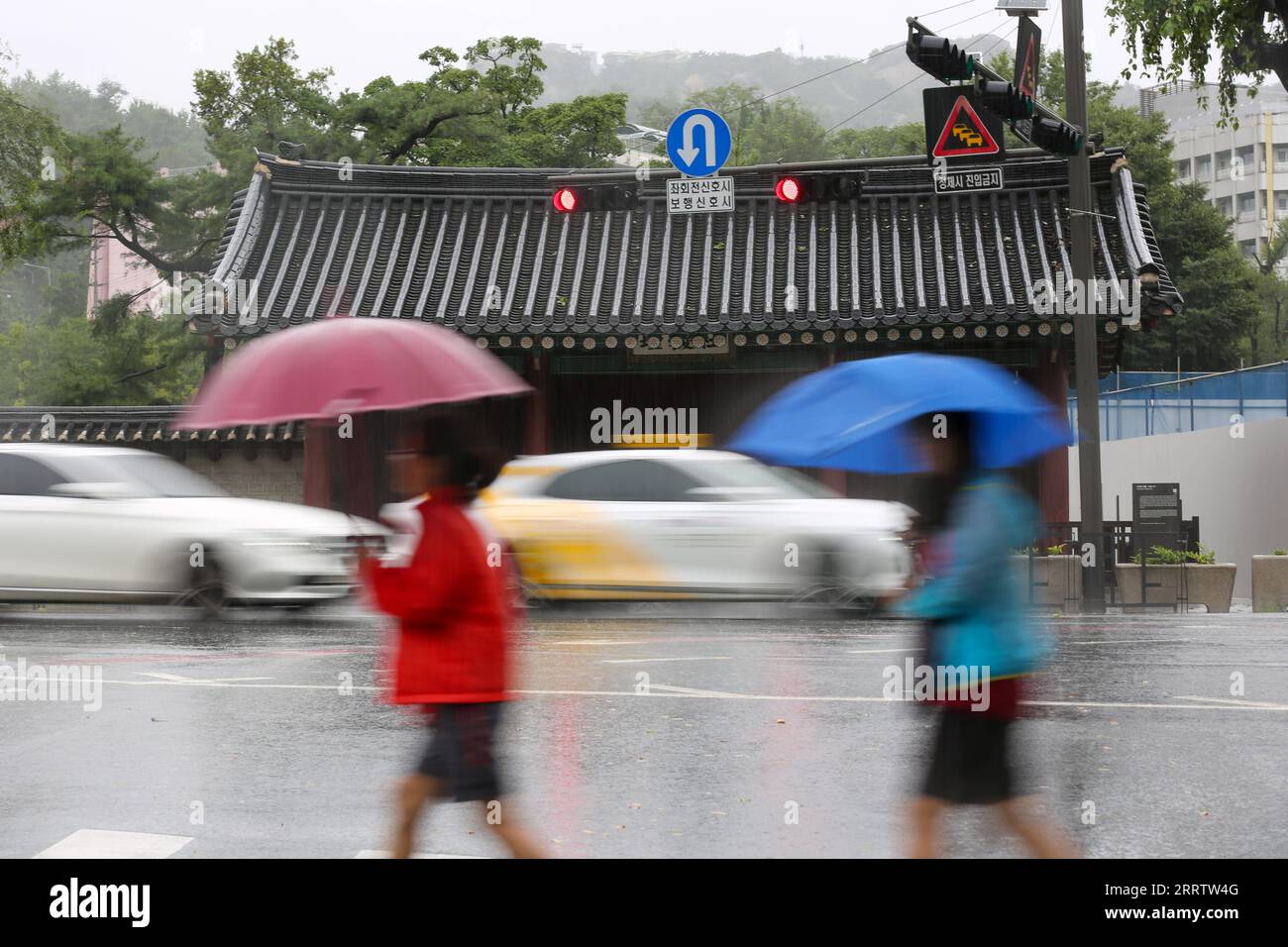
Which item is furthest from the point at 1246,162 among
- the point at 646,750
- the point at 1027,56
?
the point at 646,750

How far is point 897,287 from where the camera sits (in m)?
21.1

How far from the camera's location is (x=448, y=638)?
4.67 meters

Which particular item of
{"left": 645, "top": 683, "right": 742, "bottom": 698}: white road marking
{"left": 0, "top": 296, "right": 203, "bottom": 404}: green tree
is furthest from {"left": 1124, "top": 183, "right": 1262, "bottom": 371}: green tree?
{"left": 645, "top": 683, "right": 742, "bottom": 698}: white road marking

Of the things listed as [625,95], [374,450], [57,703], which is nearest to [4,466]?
[57,703]

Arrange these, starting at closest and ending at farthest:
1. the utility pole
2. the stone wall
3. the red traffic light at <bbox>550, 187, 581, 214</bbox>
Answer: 1. the utility pole
2. the red traffic light at <bbox>550, 187, 581, 214</bbox>
3. the stone wall

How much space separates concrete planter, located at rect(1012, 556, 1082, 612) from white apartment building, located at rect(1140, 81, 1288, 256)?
288ft

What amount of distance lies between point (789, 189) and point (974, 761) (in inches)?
744

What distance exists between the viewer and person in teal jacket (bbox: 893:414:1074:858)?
4.69 meters

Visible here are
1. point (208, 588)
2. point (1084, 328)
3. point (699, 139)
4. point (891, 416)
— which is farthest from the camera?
point (699, 139)

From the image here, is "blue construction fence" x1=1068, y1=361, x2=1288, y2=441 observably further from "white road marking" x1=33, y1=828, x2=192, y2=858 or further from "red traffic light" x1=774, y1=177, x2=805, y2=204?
"white road marking" x1=33, y1=828, x2=192, y2=858

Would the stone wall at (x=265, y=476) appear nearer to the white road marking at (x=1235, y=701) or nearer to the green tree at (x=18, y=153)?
the green tree at (x=18, y=153)

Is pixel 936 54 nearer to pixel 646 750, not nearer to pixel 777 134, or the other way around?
pixel 646 750

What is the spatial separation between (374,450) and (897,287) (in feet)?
26.7

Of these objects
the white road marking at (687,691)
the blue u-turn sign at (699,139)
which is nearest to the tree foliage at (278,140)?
the blue u-turn sign at (699,139)
